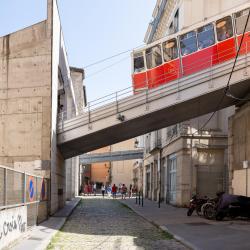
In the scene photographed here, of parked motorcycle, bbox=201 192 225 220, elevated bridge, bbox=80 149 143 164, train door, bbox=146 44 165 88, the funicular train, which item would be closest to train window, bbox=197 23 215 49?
the funicular train

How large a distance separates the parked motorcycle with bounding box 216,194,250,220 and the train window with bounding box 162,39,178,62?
291 inches

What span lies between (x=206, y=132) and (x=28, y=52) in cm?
1292

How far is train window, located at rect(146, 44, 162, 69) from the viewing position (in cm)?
2230

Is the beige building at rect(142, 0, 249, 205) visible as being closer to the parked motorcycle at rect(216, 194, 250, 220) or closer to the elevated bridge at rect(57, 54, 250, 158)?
the elevated bridge at rect(57, 54, 250, 158)

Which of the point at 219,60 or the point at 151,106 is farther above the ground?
the point at 219,60

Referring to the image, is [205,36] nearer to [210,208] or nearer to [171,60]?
[171,60]

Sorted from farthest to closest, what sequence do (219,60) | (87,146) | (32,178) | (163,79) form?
(87,146) < (163,79) < (219,60) < (32,178)

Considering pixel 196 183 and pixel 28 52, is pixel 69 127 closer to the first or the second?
pixel 28 52

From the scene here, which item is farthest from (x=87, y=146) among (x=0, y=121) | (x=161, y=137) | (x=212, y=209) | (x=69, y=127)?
(x=161, y=137)

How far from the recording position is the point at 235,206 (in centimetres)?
1809

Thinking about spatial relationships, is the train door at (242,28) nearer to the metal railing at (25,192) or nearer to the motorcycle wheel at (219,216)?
the motorcycle wheel at (219,216)

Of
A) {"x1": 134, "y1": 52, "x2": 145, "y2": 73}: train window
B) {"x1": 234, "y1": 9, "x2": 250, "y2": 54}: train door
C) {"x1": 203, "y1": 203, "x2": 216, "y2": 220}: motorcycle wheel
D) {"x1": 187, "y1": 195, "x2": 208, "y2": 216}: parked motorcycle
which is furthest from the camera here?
{"x1": 134, "y1": 52, "x2": 145, "y2": 73}: train window

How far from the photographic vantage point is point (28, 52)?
2095cm

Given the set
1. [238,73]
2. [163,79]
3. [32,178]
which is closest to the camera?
[32,178]
